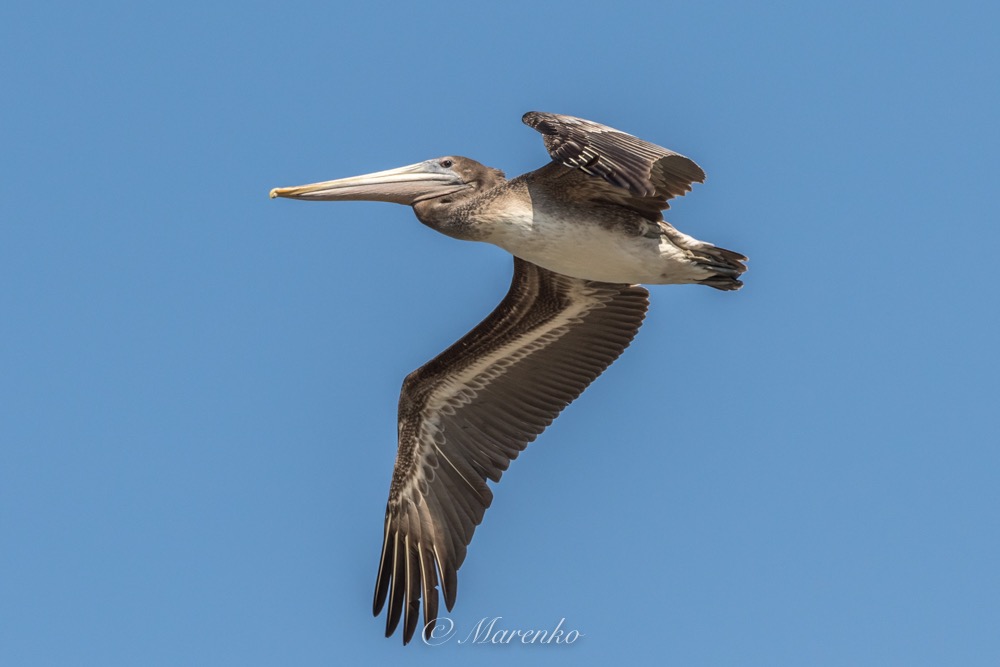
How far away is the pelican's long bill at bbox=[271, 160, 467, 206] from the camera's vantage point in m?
13.4

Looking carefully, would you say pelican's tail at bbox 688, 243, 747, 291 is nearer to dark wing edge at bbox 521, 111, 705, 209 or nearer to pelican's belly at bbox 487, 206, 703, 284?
pelican's belly at bbox 487, 206, 703, 284

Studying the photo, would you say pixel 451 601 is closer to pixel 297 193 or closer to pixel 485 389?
pixel 485 389

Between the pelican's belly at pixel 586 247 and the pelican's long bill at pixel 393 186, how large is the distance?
0.70 metres

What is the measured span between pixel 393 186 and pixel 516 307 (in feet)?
8.08

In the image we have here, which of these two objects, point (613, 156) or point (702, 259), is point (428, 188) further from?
point (702, 259)

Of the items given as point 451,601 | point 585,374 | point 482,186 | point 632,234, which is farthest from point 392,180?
point 451,601

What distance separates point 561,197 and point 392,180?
1625 mm

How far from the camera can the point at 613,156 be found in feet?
38.2

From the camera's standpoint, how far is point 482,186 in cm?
1326

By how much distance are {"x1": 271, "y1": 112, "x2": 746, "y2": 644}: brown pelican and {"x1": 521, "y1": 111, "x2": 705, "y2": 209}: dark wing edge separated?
2 centimetres

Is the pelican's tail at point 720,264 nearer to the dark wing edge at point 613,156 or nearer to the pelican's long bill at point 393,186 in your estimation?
the dark wing edge at point 613,156

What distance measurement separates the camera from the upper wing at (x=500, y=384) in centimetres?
1501

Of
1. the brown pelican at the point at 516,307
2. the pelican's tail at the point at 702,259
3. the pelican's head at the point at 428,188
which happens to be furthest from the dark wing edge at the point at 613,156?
the pelican's head at the point at 428,188

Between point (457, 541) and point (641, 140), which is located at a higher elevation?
point (641, 140)
